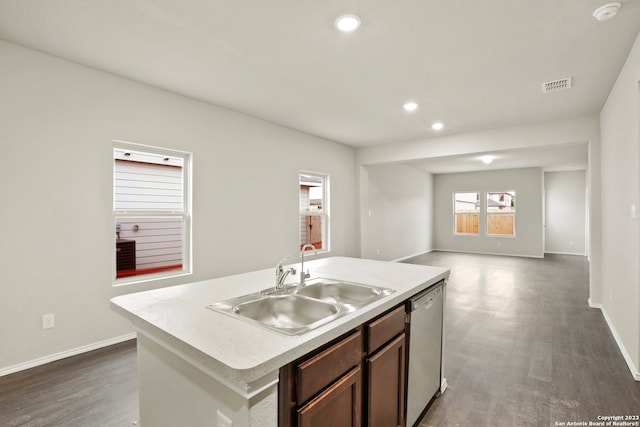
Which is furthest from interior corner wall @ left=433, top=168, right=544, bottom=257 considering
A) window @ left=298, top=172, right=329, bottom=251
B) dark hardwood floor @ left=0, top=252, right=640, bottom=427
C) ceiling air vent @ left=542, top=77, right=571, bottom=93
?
ceiling air vent @ left=542, top=77, right=571, bottom=93

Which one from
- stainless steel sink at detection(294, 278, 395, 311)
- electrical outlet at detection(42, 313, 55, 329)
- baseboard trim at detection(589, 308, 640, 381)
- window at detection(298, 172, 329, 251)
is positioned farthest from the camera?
window at detection(298, 172, 329, 251)

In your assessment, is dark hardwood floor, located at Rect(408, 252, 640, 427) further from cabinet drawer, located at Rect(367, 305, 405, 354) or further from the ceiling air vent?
the ceiling air vent

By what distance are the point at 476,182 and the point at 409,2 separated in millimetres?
8888

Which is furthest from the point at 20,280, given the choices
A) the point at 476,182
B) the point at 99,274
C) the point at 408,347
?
the point at 476,182

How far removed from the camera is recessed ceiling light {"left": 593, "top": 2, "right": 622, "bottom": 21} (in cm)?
202

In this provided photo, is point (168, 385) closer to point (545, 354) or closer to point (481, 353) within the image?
point (481, 353)

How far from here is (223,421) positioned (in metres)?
1.01

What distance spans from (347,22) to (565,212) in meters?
9.95

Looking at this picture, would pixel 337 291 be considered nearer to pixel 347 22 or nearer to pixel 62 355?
pixel 347 22

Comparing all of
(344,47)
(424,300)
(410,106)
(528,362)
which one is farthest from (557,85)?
(424,300)

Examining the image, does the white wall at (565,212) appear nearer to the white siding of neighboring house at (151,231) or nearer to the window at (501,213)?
the window at (501,213)

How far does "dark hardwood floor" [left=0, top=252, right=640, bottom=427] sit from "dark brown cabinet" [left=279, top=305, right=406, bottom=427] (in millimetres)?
647

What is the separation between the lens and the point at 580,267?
284 inches

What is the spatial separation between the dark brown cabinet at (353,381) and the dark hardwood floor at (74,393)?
4.93ft
